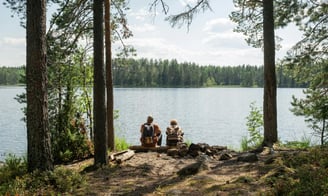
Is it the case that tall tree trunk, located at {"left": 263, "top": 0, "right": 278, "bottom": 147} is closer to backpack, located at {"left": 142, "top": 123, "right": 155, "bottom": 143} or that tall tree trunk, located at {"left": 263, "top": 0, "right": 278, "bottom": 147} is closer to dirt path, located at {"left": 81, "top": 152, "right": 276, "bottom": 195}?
dirt path, located at {"left": 81, "top": 152, "right": 276, "bottom": 195}

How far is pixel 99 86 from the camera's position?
850cm

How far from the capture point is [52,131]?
33.9 ft

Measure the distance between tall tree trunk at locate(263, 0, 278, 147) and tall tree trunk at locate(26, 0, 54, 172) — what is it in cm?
660

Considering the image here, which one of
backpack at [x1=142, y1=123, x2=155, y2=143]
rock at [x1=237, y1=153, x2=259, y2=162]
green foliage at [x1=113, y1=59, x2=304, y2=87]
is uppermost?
A: green foliage at [x1=113, y1=59, x2=304, y2=87]

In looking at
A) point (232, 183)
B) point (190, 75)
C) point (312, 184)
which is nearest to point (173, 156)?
point (232, 183)

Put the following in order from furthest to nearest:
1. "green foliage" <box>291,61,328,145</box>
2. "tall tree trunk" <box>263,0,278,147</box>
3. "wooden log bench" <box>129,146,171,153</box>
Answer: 1. "wooden log bench" <box>129,146,171,153</box>
2. "tall tree trunk" <box>263,0,278,147</box>
3. "green foliage" <box>291,61,328,145</box>

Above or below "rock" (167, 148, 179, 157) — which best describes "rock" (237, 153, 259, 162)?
above

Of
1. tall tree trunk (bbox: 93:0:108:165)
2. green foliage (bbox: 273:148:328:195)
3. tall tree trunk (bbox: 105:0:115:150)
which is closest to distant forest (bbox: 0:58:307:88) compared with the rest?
tall tree trunk (bbox: 105:0:115:150)

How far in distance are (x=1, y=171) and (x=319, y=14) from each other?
9.82m

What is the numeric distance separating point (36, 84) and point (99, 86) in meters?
2.26

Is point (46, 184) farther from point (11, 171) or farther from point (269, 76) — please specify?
point (269, 76)

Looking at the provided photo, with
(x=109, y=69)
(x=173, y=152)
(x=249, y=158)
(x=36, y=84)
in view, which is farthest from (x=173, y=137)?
(x=36, y=84)

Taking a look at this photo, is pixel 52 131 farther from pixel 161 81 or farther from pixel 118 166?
pixel 161 81

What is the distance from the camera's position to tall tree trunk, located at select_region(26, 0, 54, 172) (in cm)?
634
